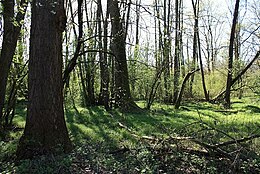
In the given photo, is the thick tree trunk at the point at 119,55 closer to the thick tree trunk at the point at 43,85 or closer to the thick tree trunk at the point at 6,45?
the thick tree trunk at the point at 6,45

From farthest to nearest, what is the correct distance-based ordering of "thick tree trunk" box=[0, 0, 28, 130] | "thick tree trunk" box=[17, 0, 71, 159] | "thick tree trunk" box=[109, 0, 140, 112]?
"thick tree trunk" box=[109, 0, 140, 112]
"thick tree trunk" box=[0, 0, 28, 130]
"thick tree trunk" box=[17, 0, 71, 159]

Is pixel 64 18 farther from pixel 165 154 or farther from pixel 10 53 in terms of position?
pixel 165 154

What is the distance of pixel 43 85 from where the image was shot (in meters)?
5.86

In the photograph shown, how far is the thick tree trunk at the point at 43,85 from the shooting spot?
19.1 ft

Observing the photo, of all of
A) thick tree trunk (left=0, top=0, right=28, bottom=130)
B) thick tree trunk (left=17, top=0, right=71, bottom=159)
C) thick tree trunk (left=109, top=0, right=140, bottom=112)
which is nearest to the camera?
thick tree trunk (left=17, top=0, right=71, bottom=159)

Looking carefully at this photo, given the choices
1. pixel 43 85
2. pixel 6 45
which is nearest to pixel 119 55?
pixel 6 45

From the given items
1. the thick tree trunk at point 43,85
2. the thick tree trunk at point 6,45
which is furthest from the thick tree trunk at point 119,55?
the thick tree trunk at point 43,85

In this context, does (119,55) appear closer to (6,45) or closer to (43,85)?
(6,45)

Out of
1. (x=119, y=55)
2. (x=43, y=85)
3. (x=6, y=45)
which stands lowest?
(x=43, y=85)

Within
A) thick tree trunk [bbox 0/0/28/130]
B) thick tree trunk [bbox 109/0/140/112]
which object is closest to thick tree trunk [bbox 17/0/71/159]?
thick tree trunk [bbox 0/0/28/130]

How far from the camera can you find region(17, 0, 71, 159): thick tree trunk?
5816 mm

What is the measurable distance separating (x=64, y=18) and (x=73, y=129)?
3.78 metres

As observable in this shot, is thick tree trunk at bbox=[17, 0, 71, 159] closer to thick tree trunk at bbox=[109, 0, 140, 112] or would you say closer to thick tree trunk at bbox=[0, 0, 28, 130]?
thick tree trunk at bbox=[0, 0, 28, 130]

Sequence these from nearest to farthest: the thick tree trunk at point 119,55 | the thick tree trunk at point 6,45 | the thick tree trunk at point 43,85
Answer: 1. the thick tree trunk at point 43,85
2. the thick tree trunk at point 6,45
3. the thick tree trunk at point 119,55
